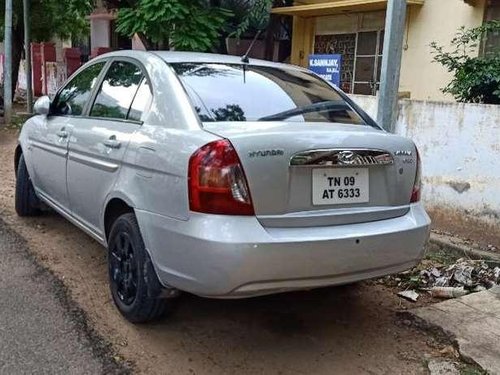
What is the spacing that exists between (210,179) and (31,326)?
154 centimetres

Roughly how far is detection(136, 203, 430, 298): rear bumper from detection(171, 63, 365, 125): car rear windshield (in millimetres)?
678

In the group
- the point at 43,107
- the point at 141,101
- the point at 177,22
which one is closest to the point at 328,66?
the point at 177,22

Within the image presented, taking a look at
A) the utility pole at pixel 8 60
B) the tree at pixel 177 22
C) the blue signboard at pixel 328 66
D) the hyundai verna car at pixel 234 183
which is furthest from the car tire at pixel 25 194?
the utility pole at pixel 8 60

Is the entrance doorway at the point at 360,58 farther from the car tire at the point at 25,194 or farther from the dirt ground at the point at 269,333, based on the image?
the dirt ground at the point at 269,333

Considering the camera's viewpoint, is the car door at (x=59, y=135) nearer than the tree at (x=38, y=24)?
Yes

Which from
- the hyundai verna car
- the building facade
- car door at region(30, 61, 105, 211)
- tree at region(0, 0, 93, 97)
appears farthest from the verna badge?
tree at region(0, 0, 93, 97)

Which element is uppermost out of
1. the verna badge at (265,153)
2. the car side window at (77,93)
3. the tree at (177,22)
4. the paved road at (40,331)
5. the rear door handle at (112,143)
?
the tree at (177,22)

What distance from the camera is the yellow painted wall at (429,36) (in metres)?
8.51

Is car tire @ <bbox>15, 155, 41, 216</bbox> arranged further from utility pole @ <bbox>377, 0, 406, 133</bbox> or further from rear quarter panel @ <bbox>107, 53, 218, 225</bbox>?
utility pole @ <bbox>377, 0, 406, 133</bbox>

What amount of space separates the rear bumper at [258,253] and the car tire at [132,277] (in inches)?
5.4

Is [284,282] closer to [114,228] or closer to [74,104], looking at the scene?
[114,228]

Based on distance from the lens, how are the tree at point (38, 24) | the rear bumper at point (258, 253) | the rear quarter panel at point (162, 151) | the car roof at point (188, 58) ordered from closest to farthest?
1. the rear bumper at point (258, 253)
2. the rear quarter panel at point (162, 151)
3. the car roof at point (188, 58)
4. the tree at point (38, 24)

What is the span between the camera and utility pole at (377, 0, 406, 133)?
469cm

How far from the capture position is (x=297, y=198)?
2.94 metres
